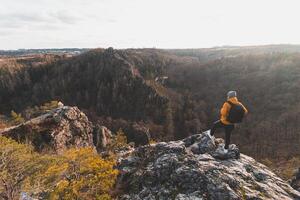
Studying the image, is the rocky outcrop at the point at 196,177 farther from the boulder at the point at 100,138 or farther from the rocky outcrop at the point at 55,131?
the boulder at the point at 100,138

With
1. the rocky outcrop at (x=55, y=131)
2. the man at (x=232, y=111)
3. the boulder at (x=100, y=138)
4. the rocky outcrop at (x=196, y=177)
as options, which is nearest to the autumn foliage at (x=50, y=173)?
the rocky outcrop at (x=196, y=177)

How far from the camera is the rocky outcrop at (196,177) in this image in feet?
65.5

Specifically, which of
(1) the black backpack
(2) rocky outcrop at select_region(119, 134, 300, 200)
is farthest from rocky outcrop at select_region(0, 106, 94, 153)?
(1) the black backpack

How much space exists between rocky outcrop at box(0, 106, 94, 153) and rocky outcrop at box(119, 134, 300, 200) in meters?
22.1

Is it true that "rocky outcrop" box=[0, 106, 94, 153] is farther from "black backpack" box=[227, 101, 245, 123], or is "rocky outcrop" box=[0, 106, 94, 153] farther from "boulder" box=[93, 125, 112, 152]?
"black backpack" box=[227, 101, 245, 123]

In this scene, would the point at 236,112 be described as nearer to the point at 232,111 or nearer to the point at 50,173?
the point at 232,111

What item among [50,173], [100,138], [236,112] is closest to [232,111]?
[236,112]

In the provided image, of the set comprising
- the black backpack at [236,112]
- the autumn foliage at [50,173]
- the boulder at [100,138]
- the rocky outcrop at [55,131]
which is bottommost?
the boulder at [100,138]

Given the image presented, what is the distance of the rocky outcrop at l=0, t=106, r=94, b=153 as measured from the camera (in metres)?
46.0

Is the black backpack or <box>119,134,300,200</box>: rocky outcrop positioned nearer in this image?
<box>119,134,300,200</box>: rocky outcrop

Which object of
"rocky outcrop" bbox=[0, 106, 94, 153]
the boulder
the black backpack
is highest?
the black backpack

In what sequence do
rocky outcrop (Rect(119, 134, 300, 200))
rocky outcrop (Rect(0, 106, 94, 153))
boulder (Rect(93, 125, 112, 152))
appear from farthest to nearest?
boulder (Rect(93, 125, 112, 152)) < rocky outcrop (Rect(0, 106, 94, 153)) < rocky outcrop (Rect(119, 134, 300, 200))

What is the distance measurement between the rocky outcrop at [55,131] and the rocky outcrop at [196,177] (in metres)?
22.1

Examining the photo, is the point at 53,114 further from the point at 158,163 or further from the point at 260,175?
the point at 260,175
